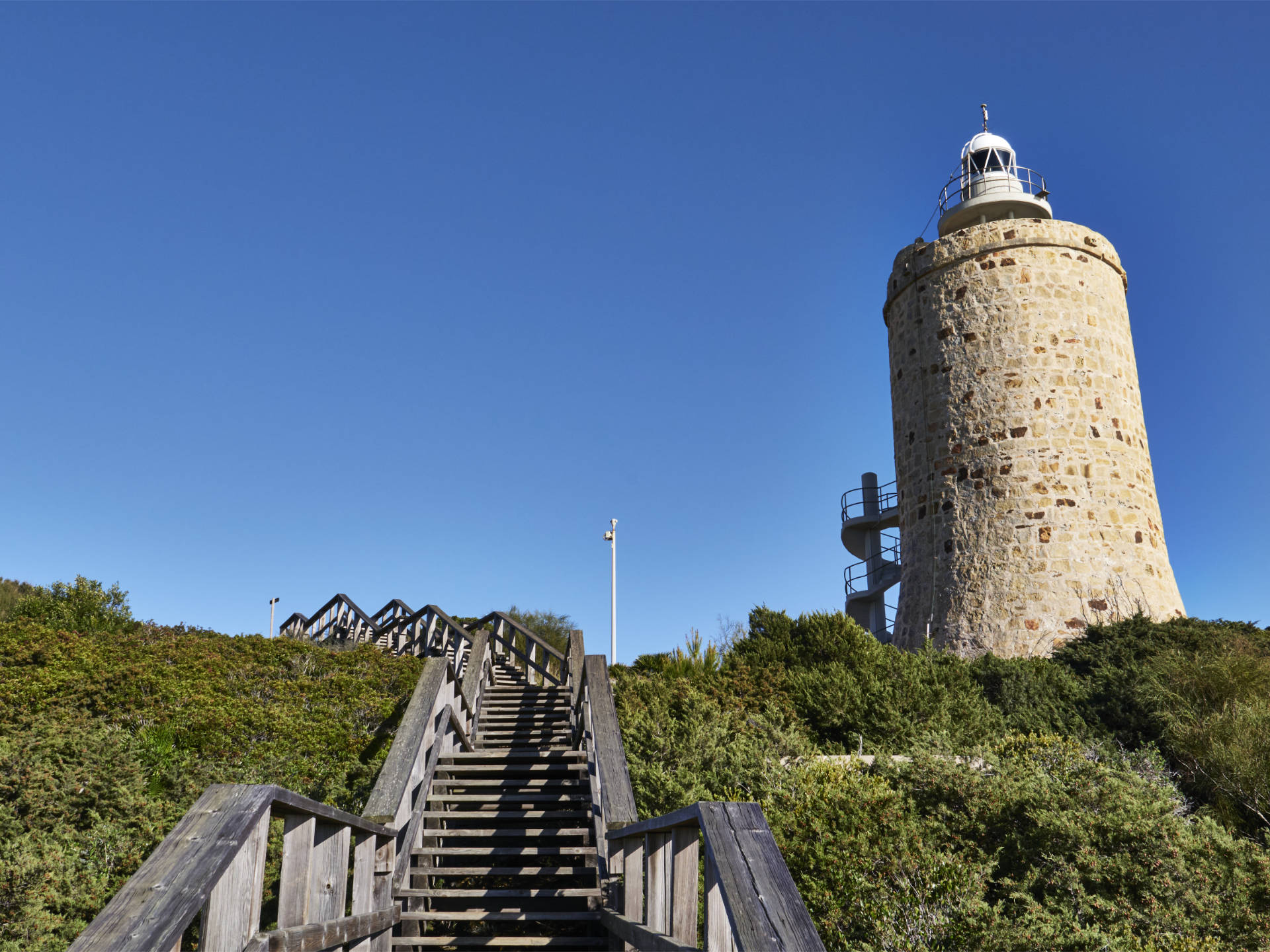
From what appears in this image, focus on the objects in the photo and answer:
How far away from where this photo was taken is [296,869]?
3.80m

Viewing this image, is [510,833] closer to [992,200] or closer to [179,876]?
[179,876]

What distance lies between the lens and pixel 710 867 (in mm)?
2930

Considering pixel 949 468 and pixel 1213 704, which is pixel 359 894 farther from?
pixel 949 468

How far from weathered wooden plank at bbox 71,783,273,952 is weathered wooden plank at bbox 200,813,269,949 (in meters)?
0.06

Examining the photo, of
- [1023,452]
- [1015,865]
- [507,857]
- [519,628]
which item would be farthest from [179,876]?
[1023,452]

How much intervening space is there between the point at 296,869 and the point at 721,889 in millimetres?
2059

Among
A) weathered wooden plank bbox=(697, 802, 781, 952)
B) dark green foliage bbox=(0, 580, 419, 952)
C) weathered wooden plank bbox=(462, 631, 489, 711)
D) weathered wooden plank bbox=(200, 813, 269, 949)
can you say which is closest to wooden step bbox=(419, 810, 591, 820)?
dark green foliage bbox=(0, 580, 419, 952)

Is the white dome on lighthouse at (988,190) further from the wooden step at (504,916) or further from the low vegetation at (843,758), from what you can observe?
the wooden step at (504,916)

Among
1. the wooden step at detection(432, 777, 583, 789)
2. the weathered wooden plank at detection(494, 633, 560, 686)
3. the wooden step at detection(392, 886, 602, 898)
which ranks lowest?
the wooden step at detection(392, 886, 602, 898)

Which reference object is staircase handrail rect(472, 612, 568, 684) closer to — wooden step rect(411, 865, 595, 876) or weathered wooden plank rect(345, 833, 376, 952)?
wooden step rect(411, 865, 595, 876)

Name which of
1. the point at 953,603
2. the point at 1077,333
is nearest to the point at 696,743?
the point at 953,603

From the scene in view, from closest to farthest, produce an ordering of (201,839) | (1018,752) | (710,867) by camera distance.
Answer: (201,839), (710,867), (1018,752)

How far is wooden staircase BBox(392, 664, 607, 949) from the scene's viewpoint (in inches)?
244

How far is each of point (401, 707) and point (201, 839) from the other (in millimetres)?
11007
